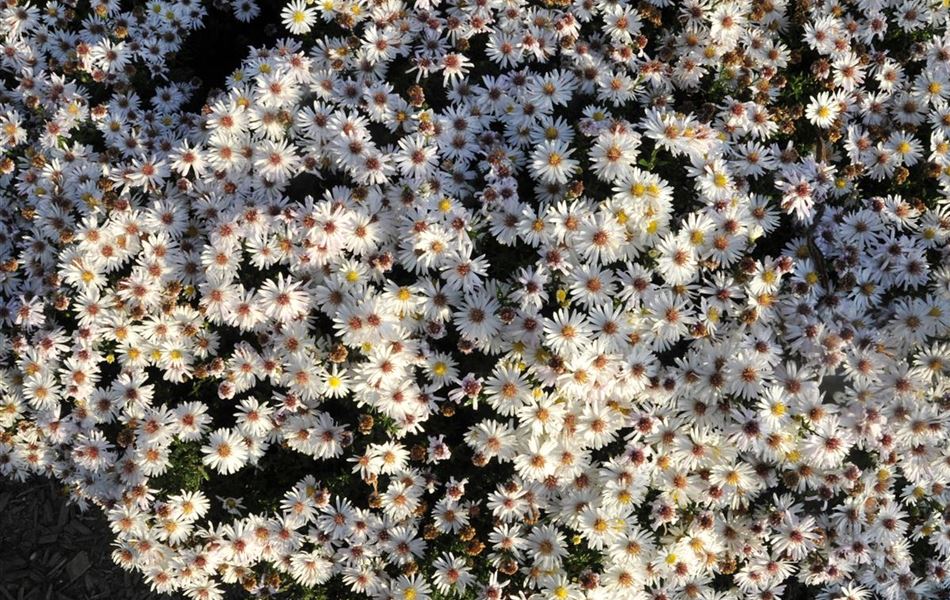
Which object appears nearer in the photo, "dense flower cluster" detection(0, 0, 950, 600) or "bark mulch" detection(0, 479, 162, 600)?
"dense flower cluster" detection(0, 0, 950, 600)

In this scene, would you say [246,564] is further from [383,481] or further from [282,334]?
[282,334]

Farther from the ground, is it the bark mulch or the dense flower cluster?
the dense flower cluster

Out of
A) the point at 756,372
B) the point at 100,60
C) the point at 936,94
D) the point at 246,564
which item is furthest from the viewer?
the point at 100,60

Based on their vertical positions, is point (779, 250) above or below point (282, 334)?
above

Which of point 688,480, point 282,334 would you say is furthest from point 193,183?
point 688,480
